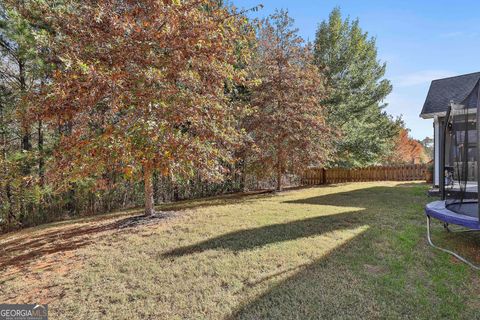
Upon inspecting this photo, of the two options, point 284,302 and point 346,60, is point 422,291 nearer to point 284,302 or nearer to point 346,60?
point 284,302

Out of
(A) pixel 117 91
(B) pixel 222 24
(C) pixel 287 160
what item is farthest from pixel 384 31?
(A) pixel 117 91

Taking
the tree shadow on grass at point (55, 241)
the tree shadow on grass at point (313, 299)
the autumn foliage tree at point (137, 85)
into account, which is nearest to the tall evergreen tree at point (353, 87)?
the autumn foliage tree at point (137, 85)

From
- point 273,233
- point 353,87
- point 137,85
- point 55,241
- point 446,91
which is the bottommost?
point 55,241

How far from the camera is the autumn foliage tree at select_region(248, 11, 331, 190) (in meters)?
9.51

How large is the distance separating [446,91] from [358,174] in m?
7.76

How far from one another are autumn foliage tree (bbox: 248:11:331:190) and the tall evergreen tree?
4.88 metres

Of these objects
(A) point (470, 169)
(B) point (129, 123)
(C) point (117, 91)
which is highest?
(C) point (117, 91)

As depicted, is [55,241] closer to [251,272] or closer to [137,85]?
[137,85]

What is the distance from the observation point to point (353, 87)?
1630 cm

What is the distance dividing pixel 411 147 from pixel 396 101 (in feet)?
34.6

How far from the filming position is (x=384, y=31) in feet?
28.1

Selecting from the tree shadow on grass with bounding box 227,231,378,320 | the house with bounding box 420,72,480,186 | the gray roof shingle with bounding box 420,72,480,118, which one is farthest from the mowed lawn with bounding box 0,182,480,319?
the gray roof shingle with bounding box 420,72,480,118

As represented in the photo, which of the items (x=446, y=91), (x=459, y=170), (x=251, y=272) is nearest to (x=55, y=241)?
(x=251, y=272)

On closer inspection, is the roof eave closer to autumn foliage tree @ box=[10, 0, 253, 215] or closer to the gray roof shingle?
the gray roof shingle
